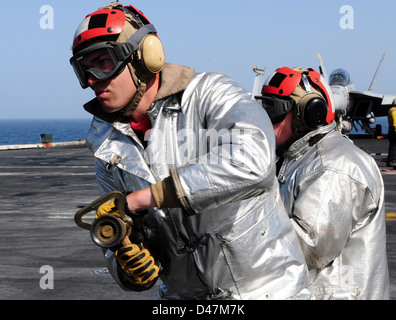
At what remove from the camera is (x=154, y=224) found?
2.57 meters

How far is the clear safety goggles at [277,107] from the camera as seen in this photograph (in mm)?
3883

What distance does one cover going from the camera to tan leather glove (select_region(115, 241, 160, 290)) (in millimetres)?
2438

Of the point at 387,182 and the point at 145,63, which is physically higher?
the point at 145,63

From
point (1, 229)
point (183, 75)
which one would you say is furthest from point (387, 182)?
point (183, 75)

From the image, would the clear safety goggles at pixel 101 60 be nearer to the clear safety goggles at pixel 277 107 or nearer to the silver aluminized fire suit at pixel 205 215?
the silver aluminized fire suit at pixel 205 215

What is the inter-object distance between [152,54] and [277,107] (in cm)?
144

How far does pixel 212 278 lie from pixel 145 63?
910 millimetres

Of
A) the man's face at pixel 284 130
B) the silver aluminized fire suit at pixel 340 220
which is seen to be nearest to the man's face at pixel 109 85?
the silver aluminized fire suit at pixel 340 220

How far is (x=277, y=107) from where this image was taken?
3887 mm

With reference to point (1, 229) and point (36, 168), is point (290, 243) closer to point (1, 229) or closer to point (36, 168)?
point (1, 229)

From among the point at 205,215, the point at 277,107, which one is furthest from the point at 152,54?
the point at 277,107

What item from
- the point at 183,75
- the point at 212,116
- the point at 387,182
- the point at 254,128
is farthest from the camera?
the point at 387,182

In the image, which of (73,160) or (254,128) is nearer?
(254,128)

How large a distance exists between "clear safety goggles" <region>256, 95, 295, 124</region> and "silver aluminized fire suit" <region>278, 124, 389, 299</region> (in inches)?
18.4
